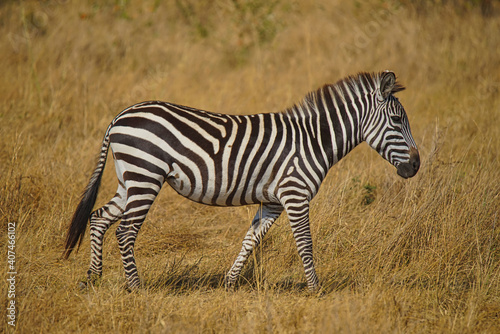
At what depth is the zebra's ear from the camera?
4406 millimetres

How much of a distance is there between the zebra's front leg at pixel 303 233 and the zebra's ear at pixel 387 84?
128 centimetres

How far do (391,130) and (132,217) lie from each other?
97.0 inches

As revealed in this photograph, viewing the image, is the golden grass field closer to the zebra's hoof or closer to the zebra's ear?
the zebra's hoof

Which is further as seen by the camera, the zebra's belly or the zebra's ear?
the zebra's ear

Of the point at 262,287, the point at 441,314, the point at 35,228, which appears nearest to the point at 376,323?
the point at 441,314

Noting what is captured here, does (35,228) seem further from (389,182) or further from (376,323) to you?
(389,182)

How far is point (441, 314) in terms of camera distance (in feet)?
13.1

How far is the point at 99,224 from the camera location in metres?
4.28

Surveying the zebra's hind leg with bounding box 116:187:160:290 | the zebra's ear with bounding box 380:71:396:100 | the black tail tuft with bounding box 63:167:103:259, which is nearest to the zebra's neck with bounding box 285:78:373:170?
the zebra's ear with bounding box 380:71:396:100

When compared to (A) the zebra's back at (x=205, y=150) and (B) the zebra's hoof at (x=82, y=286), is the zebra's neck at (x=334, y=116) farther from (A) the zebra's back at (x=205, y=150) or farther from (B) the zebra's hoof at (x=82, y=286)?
(B) the zebra's hoof at (x=82, y=286)

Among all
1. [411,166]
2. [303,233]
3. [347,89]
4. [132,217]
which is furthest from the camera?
[347,89]

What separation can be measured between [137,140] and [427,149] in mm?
4617

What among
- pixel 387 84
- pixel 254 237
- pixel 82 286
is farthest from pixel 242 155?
pixel 82 286

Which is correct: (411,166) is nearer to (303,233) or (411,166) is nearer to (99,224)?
(303,233)
